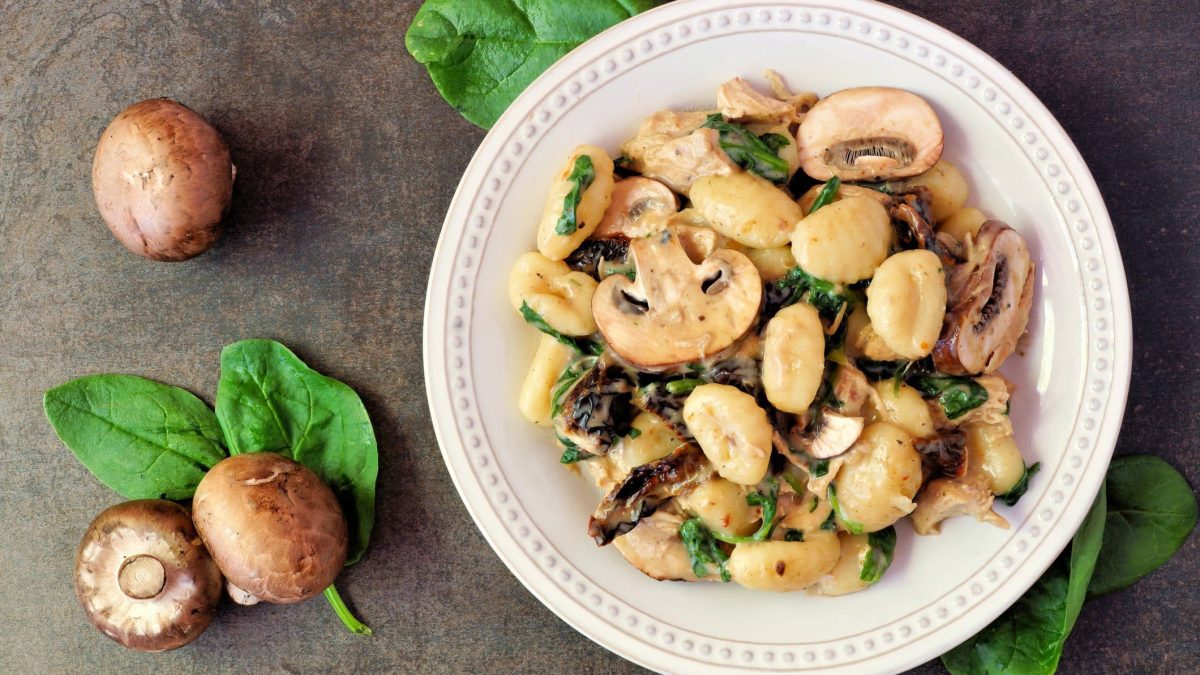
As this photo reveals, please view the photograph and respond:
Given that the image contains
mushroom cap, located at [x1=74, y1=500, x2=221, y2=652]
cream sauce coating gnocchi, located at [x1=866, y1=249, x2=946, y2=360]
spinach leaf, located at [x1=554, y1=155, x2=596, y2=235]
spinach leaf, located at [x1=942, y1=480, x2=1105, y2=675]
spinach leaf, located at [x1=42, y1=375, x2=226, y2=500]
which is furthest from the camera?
spinach leaf, located at [x1=42, y1=375, x2=226, y2=500]

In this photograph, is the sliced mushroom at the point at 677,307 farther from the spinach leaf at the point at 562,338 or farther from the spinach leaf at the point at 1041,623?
the spinach leaf at the point at 1041,623

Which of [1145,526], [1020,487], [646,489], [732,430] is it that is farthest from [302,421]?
[1145,526]

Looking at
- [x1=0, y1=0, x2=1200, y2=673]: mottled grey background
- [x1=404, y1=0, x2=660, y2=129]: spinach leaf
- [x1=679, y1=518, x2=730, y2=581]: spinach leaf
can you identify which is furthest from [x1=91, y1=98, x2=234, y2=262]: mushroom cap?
[x1=679, y1=518, x2=730, y2=581]: spinach leaf

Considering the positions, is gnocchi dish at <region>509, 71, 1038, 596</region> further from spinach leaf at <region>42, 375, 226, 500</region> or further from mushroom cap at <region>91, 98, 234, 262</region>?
spinach leaf at <region>42, 375, 226, 500</region>

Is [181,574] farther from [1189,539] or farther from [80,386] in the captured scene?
[1189,539]

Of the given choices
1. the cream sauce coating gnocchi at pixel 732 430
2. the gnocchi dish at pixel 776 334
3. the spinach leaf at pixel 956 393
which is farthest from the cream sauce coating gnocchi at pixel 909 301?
the cream sauce coating gnocchi at pixel 732 430

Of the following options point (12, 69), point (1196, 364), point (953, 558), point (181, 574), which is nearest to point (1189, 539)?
point (1196, 364)
